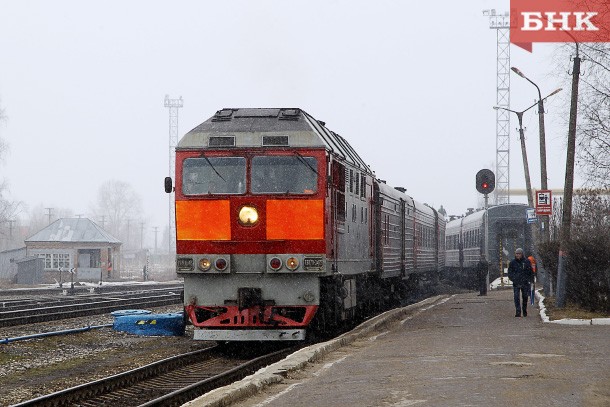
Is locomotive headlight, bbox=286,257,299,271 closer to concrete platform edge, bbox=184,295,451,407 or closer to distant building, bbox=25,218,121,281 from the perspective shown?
concrete platform edge, bbox=184,295,451,407

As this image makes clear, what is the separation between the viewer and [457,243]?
48969 millimetres

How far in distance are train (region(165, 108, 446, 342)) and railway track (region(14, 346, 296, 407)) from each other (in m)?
0.57

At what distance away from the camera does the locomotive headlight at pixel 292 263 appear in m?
15.7

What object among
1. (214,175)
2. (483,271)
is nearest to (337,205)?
(214,175)

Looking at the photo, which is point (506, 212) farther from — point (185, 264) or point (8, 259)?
point (8, 259)

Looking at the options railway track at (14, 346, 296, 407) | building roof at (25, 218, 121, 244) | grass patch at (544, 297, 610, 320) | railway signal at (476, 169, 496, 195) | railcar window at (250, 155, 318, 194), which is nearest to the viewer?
railway track at (14, 346, 296, 407)

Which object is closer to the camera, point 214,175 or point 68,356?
point 68,356

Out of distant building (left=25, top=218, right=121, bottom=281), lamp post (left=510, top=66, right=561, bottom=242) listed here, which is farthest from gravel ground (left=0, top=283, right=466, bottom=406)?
distant building (left=25, top=218, right=121, bottom=281)

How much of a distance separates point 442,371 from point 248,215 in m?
5.53

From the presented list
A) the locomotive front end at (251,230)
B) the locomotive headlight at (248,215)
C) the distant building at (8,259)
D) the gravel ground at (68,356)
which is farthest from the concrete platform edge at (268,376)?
the distant building at (8,259)

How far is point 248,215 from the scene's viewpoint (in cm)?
1595

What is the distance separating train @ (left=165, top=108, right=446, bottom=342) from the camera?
15.7m

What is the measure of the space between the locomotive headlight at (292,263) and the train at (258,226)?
0.02 m

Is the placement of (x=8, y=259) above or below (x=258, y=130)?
below
